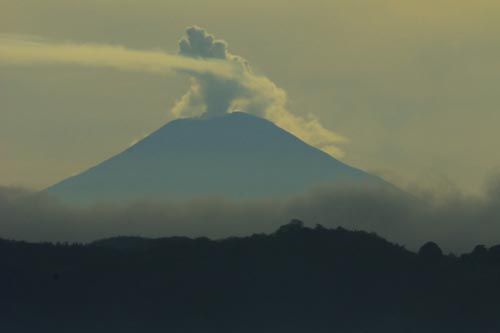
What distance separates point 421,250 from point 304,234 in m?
11.5

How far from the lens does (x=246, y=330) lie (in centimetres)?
10506

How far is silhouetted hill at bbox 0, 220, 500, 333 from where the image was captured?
10381cm

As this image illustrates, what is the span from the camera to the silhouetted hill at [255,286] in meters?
104

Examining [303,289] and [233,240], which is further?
[233,240]

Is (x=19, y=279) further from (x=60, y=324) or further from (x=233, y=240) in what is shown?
(x=233, y=240)

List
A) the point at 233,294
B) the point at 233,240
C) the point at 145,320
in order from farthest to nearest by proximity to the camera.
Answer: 1. the point at 233,240
2. the point at 233,294
3. the point at 145,320

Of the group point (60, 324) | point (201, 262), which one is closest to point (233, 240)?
point (201, 262)

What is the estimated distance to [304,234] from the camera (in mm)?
114750

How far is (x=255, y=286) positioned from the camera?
361 feet

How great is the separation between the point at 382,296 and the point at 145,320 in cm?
2274

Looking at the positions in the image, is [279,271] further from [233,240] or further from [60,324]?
[60,324]

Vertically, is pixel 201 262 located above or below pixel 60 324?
above

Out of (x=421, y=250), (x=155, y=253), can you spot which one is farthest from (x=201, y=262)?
(x=421, y=250)

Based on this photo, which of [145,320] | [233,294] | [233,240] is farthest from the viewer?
[233,240]
